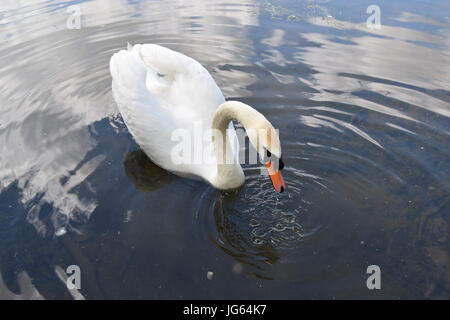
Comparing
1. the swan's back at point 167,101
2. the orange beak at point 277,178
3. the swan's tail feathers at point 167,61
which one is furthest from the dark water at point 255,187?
the swan's tail feathers at point 167,61

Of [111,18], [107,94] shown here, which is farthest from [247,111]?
[111,18]

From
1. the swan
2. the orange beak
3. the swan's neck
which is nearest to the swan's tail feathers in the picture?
the swan

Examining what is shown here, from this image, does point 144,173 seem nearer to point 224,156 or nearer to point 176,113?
point 176,113

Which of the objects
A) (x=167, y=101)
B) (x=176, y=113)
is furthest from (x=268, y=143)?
(x=167, y=101)

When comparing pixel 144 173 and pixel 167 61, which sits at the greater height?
pixel 167 61

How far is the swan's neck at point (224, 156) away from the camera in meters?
5.67

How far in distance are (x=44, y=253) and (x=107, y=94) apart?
5.02 m

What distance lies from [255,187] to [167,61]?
2.43m

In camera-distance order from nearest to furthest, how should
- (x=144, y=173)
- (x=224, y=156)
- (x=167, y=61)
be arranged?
(x=224, y=156)
(x=167, y=61)
(x=144, y=173)

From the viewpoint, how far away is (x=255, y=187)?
251 inches

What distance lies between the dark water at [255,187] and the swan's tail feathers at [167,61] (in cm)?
170

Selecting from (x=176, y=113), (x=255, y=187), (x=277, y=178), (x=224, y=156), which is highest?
(x=176, y=113)

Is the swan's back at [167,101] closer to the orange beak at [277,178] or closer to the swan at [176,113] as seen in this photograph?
the swan at [176,113]
